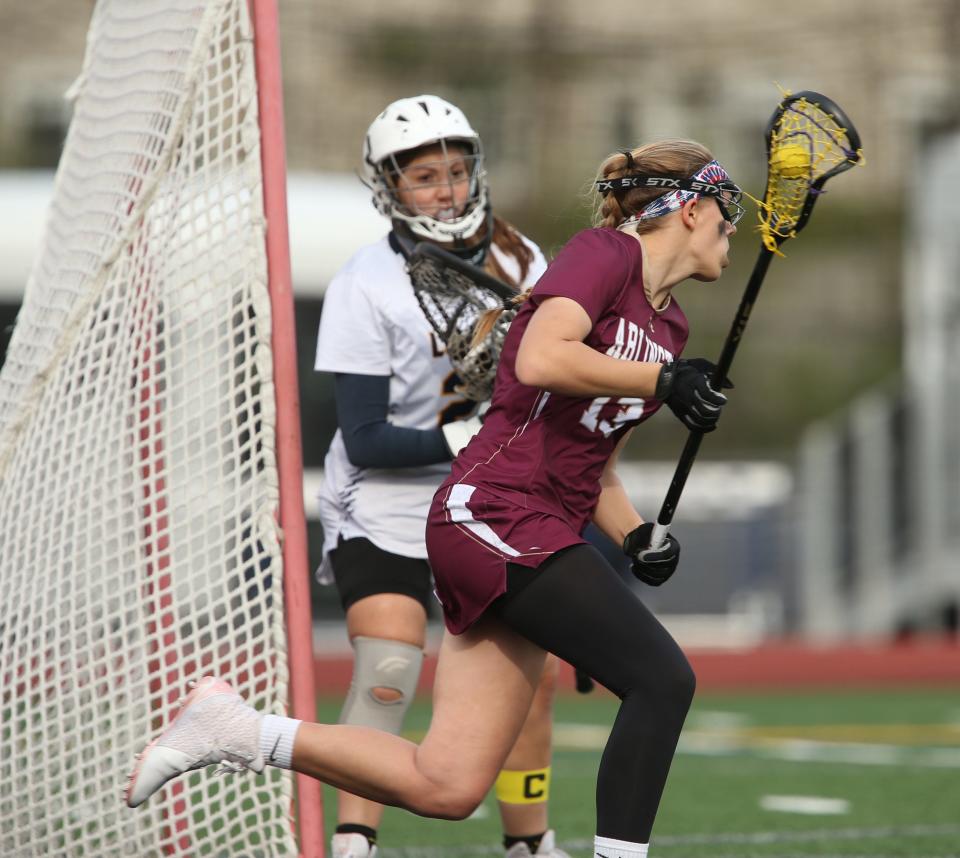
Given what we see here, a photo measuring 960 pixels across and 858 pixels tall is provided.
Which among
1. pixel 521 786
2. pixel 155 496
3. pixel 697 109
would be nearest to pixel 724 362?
pixel 521 786

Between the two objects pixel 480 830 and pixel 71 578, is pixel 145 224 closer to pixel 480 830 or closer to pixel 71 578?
pixel 71 578

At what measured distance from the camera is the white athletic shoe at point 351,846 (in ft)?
14.5

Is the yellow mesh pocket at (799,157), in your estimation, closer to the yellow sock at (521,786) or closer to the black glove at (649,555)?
the black glove at (649,555)

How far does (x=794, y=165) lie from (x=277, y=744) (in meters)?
1.63

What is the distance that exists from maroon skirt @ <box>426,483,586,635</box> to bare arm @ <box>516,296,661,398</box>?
0.29 m

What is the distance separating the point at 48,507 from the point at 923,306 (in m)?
12.3

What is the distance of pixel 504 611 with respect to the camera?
12.1 feet

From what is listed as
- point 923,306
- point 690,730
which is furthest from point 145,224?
point 923,306

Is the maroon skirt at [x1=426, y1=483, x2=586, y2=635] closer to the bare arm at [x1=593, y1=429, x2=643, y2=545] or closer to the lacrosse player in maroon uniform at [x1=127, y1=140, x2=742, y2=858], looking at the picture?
the lacrosse player in maroon uniform at [x1=127, y1=140, x2=742, y2=858]

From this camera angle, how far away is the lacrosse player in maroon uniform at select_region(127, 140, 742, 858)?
3604mm

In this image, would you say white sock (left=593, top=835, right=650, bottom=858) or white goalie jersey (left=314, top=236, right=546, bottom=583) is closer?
white sock (left=593, top=835, right=650, bottom=858)

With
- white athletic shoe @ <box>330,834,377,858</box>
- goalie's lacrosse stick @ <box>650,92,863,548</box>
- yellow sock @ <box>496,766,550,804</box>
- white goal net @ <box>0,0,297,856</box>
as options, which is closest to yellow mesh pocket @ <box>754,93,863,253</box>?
goalie's lacrosse stick @ <box>650,92,863,548</box>

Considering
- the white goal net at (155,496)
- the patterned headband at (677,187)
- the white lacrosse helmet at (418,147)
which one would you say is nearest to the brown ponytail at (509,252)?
the white lacrosse helmet at (418,147)

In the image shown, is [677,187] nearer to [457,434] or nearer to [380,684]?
[457,434]
